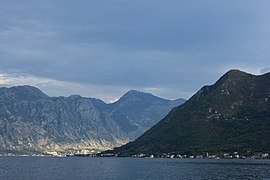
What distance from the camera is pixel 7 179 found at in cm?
16338

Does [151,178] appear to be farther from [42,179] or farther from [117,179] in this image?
[42,179]

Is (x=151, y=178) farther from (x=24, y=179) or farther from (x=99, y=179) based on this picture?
(x=24, y=179)

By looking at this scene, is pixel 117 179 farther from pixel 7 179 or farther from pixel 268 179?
pixel 268 179

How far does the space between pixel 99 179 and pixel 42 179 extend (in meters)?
24.8

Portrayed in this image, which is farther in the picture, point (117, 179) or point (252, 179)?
point (117, 179)

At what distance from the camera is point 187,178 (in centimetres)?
17262

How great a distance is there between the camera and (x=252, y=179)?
527 ft

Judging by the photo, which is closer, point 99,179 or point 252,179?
point 252,179

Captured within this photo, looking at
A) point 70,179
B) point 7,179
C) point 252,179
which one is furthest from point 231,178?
point 7,179

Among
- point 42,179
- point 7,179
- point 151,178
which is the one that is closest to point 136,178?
point 151,178

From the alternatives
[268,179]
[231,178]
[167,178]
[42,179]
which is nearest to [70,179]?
[42,179]

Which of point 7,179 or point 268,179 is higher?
point 268,179

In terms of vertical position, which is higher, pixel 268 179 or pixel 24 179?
pixel 268 179

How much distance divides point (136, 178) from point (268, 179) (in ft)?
184
